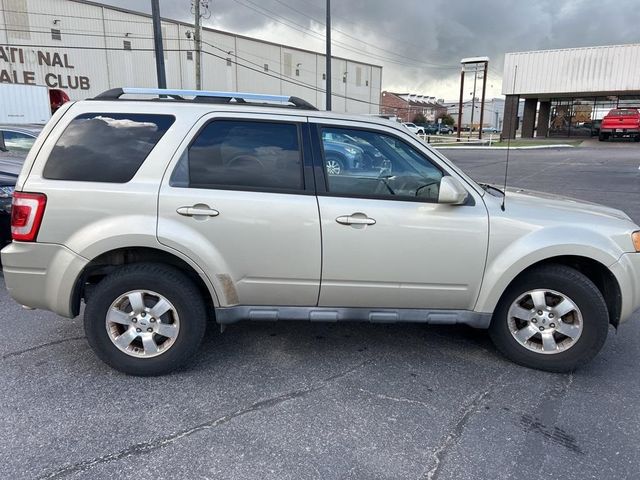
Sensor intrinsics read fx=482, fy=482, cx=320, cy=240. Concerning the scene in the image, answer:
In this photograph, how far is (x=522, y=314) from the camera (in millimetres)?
3494

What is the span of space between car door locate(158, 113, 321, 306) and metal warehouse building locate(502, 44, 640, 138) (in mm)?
30141

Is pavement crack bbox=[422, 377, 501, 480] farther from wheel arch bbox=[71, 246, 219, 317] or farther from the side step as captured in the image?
wheel arch bbox=[71, 246, 219, 317]

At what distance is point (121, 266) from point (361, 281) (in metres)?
1.69

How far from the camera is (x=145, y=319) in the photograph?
10.9 ft

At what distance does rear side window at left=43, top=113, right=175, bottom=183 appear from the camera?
3.24 m

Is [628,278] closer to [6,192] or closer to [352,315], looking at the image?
[352,315]

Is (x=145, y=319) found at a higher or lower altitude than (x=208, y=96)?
lower

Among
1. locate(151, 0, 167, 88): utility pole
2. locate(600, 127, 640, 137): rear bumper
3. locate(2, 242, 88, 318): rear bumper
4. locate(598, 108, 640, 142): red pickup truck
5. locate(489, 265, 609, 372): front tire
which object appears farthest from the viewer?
locate(600, 127, 640, 137): rear bumper

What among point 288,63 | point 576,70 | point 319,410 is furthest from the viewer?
point 288,63

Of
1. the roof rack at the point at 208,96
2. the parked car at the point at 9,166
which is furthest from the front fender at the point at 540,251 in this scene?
the parked car at the point at 9,166

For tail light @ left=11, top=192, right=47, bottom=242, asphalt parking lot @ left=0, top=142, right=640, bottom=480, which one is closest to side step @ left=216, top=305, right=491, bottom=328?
asphalt parking lot @ left=0, top=142, right=640, bottom=480

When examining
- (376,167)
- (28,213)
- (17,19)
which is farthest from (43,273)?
(17,19)

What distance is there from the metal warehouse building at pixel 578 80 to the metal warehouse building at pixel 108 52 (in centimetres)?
2849

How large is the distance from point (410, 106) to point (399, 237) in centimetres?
10947
